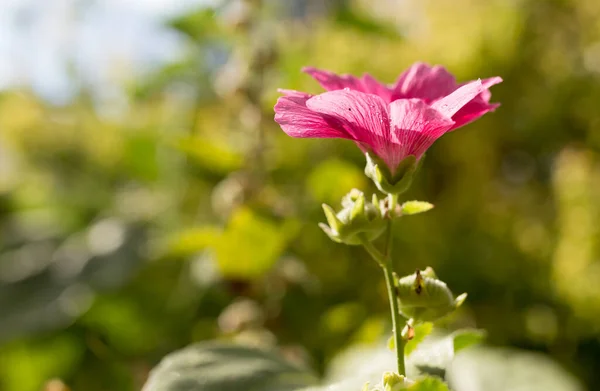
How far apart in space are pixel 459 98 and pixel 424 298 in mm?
74

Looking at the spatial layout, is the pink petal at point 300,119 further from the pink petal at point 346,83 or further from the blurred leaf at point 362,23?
the blurred leaf at point 362,23

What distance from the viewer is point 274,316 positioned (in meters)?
0.58

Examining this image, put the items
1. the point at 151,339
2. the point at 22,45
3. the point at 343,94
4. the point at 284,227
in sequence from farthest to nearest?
the point at 22,45 < the point at 151,339 < the point at 284,227 < the point at 343,94

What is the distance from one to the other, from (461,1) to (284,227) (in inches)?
23.1

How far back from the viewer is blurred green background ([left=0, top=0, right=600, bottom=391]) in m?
0.58

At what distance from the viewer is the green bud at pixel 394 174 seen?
0.81ft

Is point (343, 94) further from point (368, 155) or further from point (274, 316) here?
point (274, 316)

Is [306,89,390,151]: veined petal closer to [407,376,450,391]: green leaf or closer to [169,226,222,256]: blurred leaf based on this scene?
[407,376,450,391]: green leaf

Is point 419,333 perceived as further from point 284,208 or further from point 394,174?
point 284,208

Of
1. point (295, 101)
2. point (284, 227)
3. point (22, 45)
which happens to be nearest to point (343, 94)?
point (295, 101)

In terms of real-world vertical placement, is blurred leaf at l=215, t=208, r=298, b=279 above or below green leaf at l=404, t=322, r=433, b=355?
above

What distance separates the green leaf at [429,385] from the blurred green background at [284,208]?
9.0 inches

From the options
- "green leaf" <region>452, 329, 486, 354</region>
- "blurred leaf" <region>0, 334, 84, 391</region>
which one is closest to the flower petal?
"green leaf" <region>452, 329, 486, 354</region>

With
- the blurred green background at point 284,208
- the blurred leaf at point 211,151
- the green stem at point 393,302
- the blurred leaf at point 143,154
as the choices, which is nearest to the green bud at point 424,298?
the green stem at point 393,302
